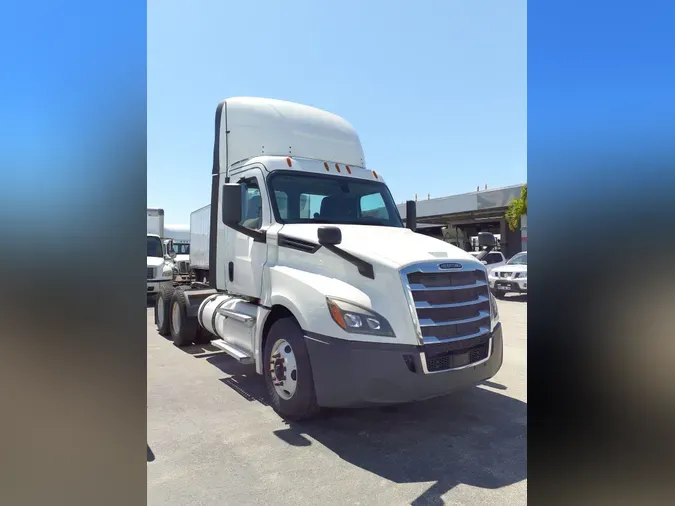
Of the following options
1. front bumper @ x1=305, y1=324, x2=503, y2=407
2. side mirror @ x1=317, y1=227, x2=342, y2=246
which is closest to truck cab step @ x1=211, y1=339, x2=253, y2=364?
front bumper @ x1=305, y1=324, x2=503, y2=407

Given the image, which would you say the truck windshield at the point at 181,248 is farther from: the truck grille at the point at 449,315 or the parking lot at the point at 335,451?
the truck grille at the point at 449,315

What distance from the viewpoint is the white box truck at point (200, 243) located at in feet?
38.7

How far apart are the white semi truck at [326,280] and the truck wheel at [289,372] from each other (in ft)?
0.04

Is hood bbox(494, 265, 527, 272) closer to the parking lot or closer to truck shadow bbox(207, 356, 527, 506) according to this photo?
the parking lot

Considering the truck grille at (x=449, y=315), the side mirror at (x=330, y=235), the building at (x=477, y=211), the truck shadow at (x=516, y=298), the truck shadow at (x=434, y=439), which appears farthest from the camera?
the building at (x=477, y=211)

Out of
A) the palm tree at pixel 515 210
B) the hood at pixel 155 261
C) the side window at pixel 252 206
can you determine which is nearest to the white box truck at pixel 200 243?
the hood at pixel 155 261

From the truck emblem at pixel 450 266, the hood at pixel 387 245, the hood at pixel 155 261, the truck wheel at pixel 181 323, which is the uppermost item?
the hood at pixel 387 245

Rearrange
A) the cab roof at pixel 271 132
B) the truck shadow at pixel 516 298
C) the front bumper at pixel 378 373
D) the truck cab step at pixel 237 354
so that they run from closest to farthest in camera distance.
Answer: the front bumper at pixel 378 373, the truck cab step at pixel 237 354, the cab roof at pixel 271 132, the truck shadow at pixel 516 298

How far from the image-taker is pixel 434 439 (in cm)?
389

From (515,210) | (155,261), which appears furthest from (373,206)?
(515,210)

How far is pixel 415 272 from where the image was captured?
3850 mm
